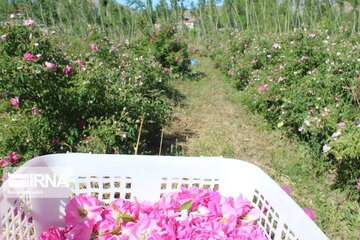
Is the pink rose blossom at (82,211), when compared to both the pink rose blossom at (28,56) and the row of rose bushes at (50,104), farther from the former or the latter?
the pink rose blossom at (28,56)

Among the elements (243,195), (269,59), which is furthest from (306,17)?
(243,195)

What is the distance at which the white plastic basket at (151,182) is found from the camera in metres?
0.93

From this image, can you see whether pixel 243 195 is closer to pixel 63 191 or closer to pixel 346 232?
pixel 63 191

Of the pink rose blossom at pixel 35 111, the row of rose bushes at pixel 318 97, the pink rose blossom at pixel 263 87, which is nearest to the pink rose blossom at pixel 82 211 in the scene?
the pink rose blossom at pixel 35 111

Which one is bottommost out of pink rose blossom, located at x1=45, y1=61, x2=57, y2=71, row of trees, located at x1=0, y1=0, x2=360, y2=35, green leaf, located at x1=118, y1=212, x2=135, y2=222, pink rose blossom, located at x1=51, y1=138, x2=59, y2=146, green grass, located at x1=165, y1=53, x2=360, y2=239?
green grass, located at x1=165, y1=53, x2=360, y2=239

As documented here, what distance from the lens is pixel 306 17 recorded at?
19.7 metres

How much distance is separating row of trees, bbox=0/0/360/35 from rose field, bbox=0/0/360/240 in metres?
14.6

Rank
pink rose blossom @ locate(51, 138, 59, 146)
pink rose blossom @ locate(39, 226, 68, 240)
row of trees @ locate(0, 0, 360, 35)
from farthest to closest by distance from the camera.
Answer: row of trees @ locate(0, 0, 360, 35) → pink rose blossom @ locate(51, 138, 59, 146) → pink rose blossom @ locate(39, 226, 68, 240)

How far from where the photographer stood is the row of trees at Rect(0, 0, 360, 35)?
19.8m

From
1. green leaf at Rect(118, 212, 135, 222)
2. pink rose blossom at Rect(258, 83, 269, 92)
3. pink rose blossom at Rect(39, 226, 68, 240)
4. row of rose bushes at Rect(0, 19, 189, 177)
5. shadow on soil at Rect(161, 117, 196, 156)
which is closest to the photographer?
pink rose blossom at Rect(39, 226, 68, 240)

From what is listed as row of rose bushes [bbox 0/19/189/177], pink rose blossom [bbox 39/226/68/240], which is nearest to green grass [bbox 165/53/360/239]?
row of rose bushes [bbox 0/19/189/177]

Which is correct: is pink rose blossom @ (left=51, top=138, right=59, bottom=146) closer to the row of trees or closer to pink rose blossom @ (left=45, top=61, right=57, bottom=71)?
pink rose blossom @ (left=45, top=61, right=57, bottom=71)

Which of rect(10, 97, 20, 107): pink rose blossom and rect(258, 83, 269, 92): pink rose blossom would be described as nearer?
rect(10, 97, 20, 107): pink rose blossom

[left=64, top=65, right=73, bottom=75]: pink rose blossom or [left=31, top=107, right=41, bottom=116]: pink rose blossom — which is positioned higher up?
[left=64, top=65, right=73, bottom=75]: pink rose blossom
